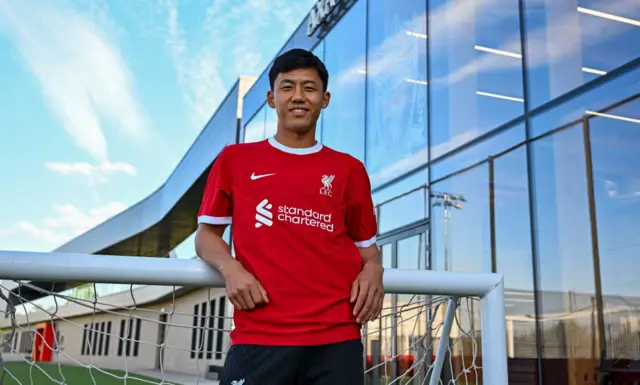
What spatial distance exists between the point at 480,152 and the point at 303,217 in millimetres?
5663

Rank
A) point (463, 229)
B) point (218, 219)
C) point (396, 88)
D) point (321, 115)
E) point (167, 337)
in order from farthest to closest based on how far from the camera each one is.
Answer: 1. point (167, 337)
2. point (321, 115)
3. point (396, 88)
4. point (463, 229)
5. point (218, 219)

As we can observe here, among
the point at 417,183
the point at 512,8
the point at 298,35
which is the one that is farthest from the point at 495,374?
the point at 298,35

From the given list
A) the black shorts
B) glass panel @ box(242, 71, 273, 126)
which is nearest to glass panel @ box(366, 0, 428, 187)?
glass panel @ box(242, 71, 273, 126)

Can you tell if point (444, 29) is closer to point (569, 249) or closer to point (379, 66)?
point (379, 66)

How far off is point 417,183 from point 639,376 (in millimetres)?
4047

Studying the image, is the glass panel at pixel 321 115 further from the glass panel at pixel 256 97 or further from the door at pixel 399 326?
the door at pixel 399 326

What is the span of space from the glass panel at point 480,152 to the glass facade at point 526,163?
18 millimetres

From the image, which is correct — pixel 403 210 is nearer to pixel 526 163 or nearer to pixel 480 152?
pixel 480 152

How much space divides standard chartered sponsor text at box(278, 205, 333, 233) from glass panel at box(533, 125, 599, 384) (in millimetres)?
4342

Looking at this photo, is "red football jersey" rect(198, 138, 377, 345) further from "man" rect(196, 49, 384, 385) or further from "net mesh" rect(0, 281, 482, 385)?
"net mesh" rect(0, 281, 482, 385)

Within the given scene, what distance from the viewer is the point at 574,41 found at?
5922mm

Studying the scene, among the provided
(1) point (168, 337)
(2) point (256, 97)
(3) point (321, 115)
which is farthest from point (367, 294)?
(1) point (168, 337)

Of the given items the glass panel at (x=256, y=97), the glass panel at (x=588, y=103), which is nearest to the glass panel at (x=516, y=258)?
the glass panel at (x=588, y=103)

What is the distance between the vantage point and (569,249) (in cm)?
566
